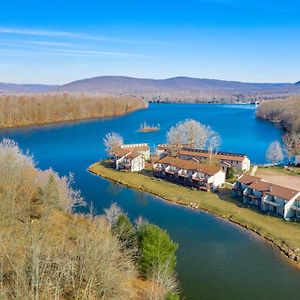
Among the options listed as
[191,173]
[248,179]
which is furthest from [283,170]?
[191,173]

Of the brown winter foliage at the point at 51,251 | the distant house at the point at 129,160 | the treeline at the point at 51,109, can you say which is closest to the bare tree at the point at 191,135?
the distant house at the point at 129,160

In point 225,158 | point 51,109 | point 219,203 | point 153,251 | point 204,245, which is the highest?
point 51,109

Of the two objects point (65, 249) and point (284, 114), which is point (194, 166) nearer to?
point (65, 249)

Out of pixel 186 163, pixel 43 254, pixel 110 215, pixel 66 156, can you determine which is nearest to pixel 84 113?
pixel 66 156

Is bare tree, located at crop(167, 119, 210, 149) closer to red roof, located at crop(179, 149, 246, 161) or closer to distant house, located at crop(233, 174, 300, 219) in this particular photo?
red roof, located at crop(179, 149, 246, 161)

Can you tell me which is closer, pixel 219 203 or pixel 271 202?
pixel 271 202

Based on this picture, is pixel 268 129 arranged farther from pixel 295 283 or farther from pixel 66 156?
pixel 295 283

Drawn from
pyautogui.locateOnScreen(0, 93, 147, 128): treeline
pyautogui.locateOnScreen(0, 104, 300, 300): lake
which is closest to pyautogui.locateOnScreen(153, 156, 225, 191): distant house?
pyautogui.locateOnScreen(0, 104, 300, 300): lake
